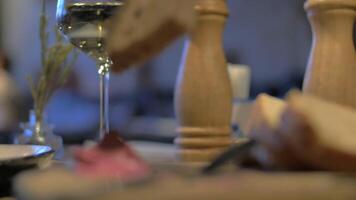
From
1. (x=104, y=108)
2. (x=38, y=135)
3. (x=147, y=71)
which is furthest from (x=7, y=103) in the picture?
(x=104, y=108)

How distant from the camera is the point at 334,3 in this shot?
1.75 ft

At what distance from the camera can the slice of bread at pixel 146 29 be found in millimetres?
337

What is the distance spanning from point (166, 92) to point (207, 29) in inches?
111

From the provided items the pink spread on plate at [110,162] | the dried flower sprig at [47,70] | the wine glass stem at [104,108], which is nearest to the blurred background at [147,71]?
the dried flower sprig at [47,70]

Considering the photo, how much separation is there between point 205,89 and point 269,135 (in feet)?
0.72

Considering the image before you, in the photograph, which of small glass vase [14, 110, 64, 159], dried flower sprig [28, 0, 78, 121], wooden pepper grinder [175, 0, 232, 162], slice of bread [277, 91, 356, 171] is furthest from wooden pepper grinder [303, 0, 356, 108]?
dried flower sprig [28, 0, 78, 121]

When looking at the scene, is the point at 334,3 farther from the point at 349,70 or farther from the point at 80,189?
the point at 80,189

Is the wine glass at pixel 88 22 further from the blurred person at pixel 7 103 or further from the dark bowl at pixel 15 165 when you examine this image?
the blurred person at pixel 7 103

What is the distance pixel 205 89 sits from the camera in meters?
0.56

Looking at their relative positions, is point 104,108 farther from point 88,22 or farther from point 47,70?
point 47,70

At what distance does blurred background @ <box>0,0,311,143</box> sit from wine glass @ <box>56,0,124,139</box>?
164cm

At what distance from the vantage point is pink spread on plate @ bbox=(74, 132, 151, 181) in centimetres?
29

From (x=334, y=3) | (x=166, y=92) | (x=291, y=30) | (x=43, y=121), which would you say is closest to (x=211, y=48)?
(x=334, y=3)

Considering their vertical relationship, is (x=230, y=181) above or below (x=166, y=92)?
above
